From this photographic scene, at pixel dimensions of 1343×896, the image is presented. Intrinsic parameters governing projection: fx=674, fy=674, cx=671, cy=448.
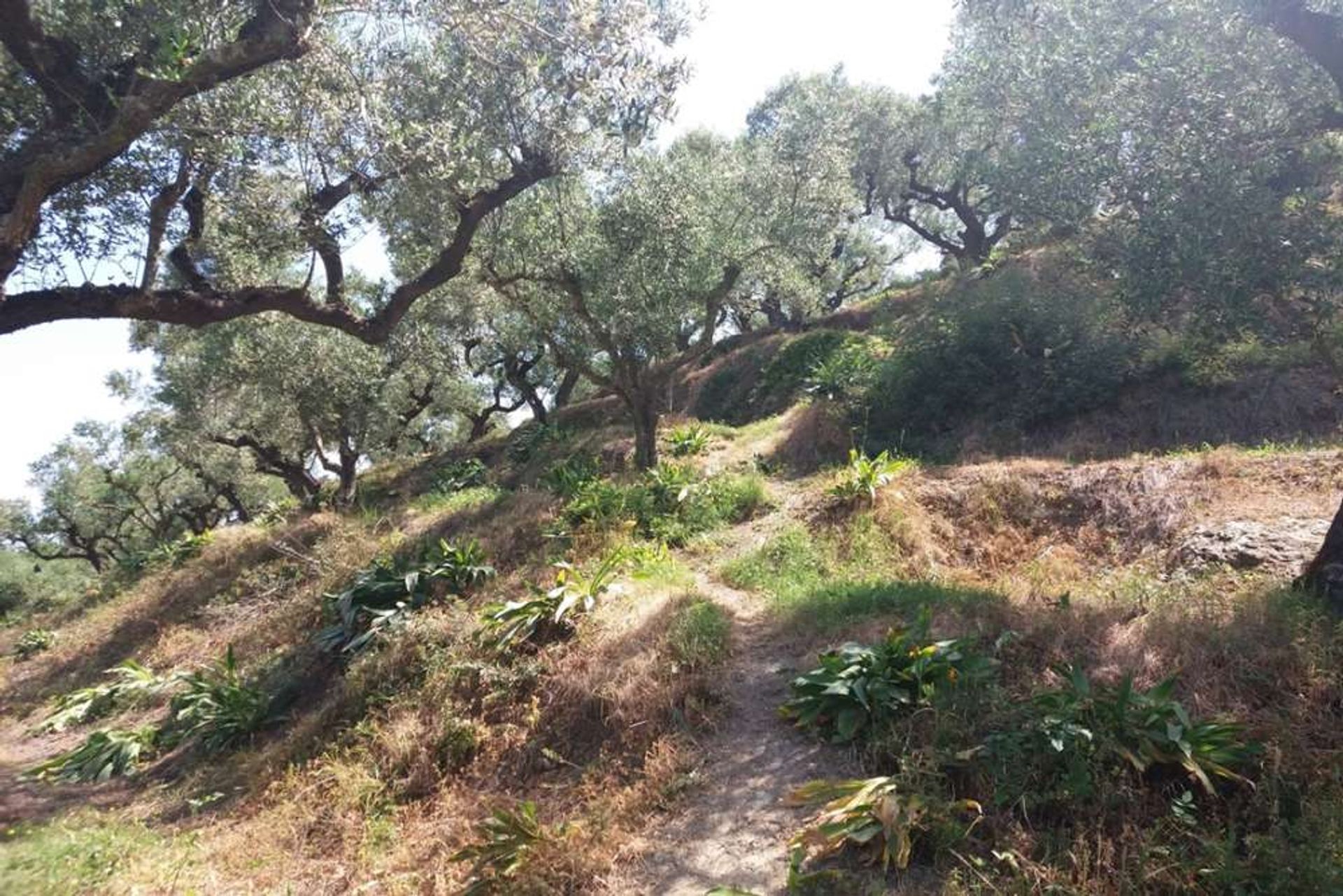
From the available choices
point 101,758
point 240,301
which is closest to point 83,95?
point 240,301

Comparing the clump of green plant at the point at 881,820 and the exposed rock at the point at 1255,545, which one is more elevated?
the clump of green plant at the point at 881,820

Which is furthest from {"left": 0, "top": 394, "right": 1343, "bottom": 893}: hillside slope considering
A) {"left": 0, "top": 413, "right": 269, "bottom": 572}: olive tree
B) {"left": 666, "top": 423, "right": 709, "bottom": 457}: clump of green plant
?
{"left": 0, "top": 413, "right": 269, "bottom": 572}: olive tree

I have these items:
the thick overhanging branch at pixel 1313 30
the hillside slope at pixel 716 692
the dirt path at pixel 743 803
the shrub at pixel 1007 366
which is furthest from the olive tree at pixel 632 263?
the thick overhanging branch at pixel 1313 30

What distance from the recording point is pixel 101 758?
8125mm

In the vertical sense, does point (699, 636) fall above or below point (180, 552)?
below

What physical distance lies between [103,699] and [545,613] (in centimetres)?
857

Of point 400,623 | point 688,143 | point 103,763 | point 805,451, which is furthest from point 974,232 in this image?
point 103,763

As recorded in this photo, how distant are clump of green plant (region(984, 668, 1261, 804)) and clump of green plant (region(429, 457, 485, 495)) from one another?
14927 millimetres

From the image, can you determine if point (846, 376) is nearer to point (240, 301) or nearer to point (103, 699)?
point (240, 301)

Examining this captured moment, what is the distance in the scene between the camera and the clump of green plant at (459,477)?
17.9 m

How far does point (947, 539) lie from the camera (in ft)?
30.3

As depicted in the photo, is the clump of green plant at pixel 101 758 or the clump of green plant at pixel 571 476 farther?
the clump of green plant at pixel 571 476

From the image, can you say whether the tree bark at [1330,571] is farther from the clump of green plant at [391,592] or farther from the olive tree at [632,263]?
the olive tree at [632,263]

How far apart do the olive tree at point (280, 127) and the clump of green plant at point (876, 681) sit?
679 cm
